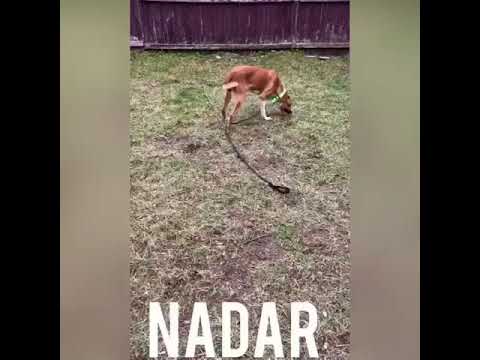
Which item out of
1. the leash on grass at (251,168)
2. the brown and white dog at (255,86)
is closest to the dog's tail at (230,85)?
the brown and white dog at (255,86)

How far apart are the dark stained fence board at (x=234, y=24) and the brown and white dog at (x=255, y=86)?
0.08 metres

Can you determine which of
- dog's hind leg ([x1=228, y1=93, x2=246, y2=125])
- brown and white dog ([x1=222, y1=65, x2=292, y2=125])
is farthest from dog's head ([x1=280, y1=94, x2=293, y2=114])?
dog's hind leg ([x1=228, y1=93, x2=246, y2=125])

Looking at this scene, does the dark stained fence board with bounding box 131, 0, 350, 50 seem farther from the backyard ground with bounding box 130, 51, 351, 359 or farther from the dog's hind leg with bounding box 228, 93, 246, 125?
the dog's hind leg with bounding box 228, 93, 246, 125

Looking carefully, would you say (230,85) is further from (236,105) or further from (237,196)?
(237,196)

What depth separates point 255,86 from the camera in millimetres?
1318

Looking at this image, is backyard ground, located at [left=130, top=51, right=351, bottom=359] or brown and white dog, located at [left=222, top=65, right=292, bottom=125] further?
brown and white dog, located at [left=222, top=65, right=292, bottom=125]

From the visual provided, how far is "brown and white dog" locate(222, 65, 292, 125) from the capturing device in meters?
1.30

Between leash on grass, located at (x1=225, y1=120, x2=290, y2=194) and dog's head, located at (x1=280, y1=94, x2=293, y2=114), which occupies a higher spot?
dog's head, located at (x1=280, y1=94, x2=293, y2=114)

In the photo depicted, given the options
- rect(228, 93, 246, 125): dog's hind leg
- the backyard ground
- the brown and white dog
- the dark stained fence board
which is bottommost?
the backyard ground

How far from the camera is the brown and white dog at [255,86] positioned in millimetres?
1301

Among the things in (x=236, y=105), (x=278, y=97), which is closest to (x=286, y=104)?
(x=278, y=97)

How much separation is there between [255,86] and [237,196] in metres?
0.33
